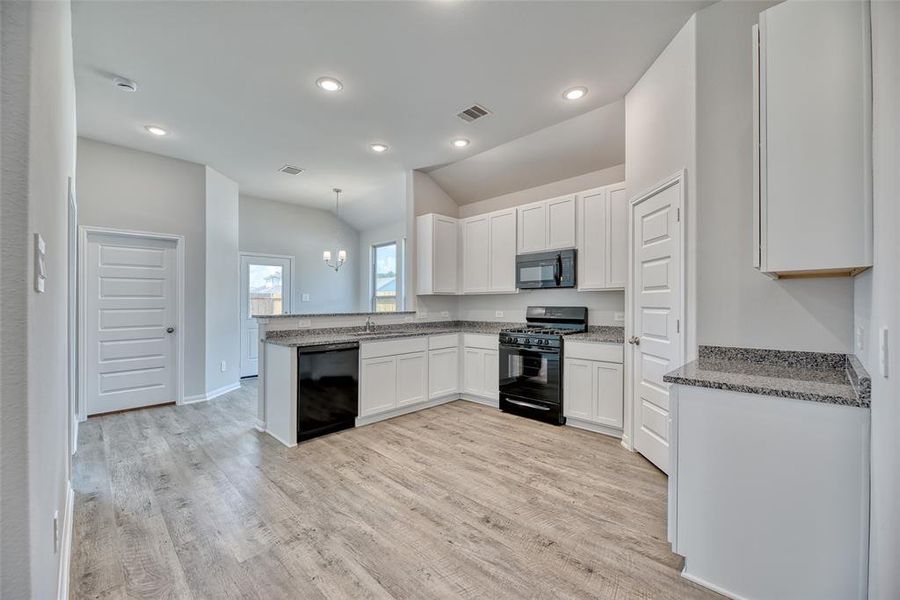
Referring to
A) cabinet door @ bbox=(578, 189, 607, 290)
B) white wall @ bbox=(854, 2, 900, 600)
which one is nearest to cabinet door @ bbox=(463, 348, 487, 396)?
cabinet door @ bbox=(578, 189, 607, 290)

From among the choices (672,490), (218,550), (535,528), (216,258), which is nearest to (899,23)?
(672,490)

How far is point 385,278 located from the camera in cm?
770

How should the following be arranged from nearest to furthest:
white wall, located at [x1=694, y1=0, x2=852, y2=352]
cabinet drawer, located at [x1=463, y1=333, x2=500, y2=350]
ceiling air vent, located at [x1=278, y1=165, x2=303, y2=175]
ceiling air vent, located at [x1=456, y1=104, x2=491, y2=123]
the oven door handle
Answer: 1. white wall, located at [x1=694, y1=0, x2=852, y2=352]
2. ceiling air vent, located at [x1=456, y1=104, x2=491, y2=123]
3. the oven door handle
4. cabinet drawer, located at [x1=463, y1=333, x2=500, y2=350]
5. ceiling air vent, located at [x1=278, y1=165, x2=303, y2=175]

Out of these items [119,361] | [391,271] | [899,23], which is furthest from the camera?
[391,271]

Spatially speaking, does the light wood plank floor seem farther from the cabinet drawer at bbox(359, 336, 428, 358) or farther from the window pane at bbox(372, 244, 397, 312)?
the window pane at bbox(372, 244, 397, 312)

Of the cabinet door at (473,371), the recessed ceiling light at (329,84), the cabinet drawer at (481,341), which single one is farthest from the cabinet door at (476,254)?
the recessed ceiling light at (329,84)

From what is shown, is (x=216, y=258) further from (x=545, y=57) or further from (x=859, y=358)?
(x=859, y=358)

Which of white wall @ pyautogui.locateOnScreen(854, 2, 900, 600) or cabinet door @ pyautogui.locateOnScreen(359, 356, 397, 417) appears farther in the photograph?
cabinet door @ pyautogui.locateOnScreen(359, 356, 397, 417)

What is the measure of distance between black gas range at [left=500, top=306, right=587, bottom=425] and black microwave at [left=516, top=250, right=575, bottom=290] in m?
0.39

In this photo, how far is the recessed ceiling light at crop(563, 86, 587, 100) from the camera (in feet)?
10.2

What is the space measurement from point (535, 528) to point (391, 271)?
6.05 metres

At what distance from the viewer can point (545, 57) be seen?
106 inches

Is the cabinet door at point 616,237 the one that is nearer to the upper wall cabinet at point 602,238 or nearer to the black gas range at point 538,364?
the upper wall cabinet at point 602,238

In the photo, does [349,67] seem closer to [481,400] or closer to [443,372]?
[443,372]
